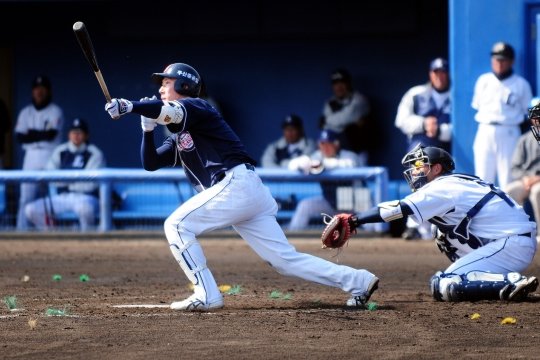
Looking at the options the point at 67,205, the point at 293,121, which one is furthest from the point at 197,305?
the point at 293,121

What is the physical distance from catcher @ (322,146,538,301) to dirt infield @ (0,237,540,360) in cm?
13

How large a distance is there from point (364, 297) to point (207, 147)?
1330mm

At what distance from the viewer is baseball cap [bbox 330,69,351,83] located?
1343 cm

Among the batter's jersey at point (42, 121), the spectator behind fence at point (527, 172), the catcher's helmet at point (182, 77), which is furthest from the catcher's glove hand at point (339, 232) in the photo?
the batter's jersey at point (42, 121)

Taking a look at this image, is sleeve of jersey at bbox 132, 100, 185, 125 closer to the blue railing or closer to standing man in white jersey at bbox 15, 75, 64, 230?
the blue railing

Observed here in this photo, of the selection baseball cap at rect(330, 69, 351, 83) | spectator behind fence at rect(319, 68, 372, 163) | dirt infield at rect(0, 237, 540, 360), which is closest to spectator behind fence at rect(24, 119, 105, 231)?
dirt infield at rect(0, 237, 540, 360)

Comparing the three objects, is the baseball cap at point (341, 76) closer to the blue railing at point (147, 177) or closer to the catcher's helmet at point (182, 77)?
the blue railing at point (147, 177)

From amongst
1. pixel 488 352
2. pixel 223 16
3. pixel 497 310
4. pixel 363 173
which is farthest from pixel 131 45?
pixel 488 352

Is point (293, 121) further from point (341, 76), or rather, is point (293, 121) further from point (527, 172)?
point (527, 172)

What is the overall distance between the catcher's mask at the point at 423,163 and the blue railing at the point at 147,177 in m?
4.61

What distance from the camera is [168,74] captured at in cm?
728

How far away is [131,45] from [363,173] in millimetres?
4090

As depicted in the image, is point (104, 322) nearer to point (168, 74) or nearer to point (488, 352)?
A: point (168, 74)

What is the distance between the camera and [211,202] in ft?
23.2
